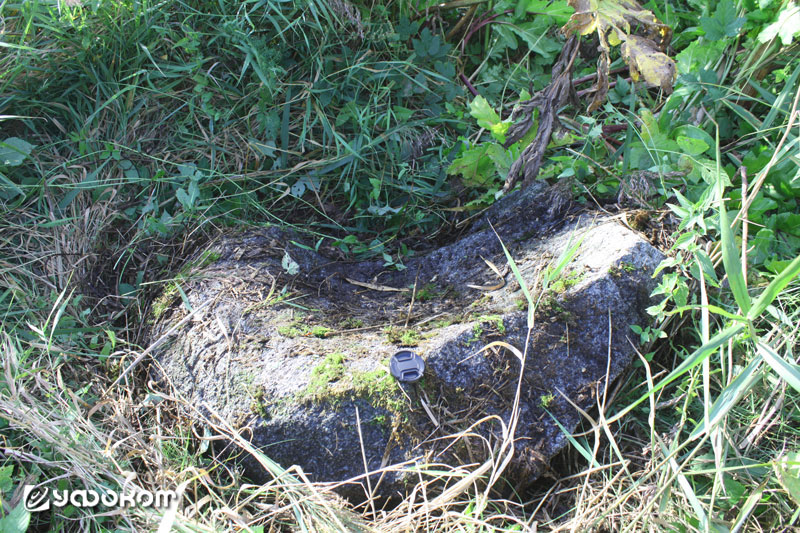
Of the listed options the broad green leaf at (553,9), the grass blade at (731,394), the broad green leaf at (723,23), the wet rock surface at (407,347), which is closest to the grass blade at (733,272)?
the grass blade at (731,394)

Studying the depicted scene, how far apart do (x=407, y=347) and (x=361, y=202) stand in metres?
0.98

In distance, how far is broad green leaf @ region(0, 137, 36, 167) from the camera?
7.45ft

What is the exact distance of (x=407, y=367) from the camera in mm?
1727

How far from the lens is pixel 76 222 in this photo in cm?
231

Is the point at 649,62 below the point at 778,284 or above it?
above

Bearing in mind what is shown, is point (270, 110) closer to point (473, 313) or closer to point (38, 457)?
point (473, 313)

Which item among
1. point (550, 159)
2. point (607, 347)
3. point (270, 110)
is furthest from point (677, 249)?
point (270, 110)

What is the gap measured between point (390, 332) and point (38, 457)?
1132 millimetres

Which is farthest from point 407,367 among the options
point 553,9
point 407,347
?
point 553,9

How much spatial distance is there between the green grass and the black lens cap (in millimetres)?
105

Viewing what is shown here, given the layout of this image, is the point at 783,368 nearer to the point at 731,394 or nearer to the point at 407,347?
the point at 731,394

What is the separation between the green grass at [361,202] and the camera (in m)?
1.61

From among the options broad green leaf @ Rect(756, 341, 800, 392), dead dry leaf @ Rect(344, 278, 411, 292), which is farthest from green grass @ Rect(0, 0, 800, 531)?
dead dry leaf @ Rect(344, 278, 411, 292)

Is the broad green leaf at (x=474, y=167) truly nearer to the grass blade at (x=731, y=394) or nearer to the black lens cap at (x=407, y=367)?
the black lens cap at (x=407, y=367)
